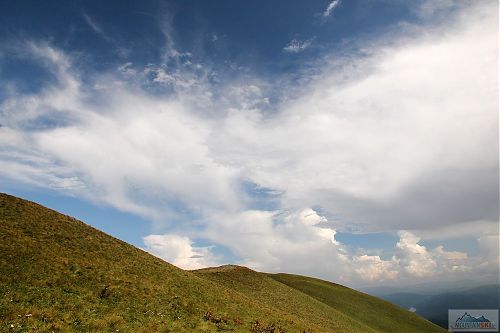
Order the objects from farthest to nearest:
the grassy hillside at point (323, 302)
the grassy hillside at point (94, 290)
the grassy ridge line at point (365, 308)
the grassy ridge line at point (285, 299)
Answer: the grassy ridge line at point (365, 308) < the grassy hillside at point (323, 302) < the grassy ridge line at point (285, 299) < the grassy hillside at point (94, 290)

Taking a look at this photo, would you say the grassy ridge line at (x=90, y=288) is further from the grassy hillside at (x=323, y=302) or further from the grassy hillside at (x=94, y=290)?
the grassy hillside at (x=323, y=302)

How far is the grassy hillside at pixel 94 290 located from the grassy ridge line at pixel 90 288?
78 mm

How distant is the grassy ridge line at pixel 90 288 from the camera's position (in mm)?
26859

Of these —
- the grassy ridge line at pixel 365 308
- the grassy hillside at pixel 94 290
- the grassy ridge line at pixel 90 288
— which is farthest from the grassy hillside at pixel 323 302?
the grassy ridge line at pixel 90 288

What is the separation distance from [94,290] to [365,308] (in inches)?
2775

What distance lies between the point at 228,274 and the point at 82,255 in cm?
3893

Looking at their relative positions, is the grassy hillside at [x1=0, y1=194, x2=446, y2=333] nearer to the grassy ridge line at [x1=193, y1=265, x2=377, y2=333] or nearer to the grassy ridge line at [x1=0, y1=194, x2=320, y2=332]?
the grassy ridge line at [x1=0, y1=194, x2=320, y2=332]

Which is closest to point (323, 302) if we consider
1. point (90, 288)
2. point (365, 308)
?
point (365, 308)

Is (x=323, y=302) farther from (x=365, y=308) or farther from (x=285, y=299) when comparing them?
(x=285, y=299)

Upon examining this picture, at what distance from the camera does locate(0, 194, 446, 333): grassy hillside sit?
27000mm

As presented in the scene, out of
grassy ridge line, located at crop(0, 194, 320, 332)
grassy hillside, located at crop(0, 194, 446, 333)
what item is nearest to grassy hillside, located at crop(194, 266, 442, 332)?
grassy hillside, located at crop(0, 194, 446, 333)

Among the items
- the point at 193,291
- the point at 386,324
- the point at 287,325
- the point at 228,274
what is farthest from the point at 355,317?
the point at 193,291

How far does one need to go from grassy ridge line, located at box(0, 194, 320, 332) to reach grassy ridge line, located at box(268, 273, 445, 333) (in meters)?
39.5

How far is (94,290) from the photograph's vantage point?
3353 centimetres
